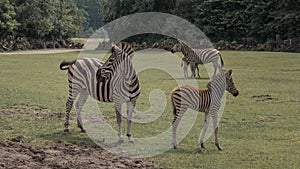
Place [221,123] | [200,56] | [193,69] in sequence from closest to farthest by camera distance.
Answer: [221,123]
[193,69]
[200,56]

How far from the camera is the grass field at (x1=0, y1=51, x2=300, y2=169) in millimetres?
7543

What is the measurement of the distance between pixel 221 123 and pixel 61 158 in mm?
4287

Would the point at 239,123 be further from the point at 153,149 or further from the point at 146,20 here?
the point at 146,20

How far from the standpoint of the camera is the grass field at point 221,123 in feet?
24.7

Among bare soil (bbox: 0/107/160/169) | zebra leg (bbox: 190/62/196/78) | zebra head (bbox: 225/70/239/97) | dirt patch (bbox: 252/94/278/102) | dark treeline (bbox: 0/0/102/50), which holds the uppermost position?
zebra head (bbox: 225/70/239/97)

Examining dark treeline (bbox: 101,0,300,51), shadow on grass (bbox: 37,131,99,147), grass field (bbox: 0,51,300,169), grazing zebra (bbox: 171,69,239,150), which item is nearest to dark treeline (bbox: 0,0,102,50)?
dark treeline (bbox: 101,0,300,51)

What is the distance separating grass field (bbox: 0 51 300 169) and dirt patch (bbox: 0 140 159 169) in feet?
1.20

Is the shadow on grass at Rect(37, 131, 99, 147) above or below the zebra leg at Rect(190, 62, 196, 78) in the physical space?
above

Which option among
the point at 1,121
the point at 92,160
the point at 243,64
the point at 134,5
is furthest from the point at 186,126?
the point at 134,5

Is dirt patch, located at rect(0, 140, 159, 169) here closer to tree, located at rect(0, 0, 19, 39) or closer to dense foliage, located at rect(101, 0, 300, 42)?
dense foliage, located at rect(101, 0, 300, 42)

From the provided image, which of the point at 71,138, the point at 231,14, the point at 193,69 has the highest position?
the point at 71,138

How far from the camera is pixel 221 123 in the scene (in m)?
10.5

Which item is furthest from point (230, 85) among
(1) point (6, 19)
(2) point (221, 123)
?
(1) point (6, 19)

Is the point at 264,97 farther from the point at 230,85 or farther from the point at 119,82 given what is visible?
the point at 119,82
